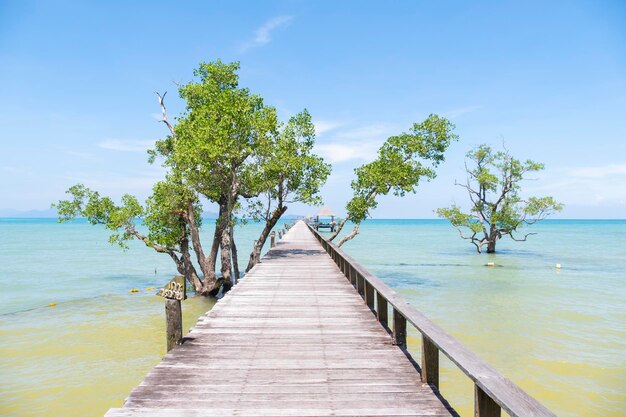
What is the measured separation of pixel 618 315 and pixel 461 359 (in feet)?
51.9

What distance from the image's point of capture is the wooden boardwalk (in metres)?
4.34

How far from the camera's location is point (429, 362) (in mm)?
4754

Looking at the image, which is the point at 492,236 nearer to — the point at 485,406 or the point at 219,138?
the point at 219,138

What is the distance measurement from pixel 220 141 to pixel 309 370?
38.6 feet

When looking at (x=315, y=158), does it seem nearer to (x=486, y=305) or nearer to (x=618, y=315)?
(x=486, y=305)

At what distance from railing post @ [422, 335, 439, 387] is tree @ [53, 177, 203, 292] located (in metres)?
14.5

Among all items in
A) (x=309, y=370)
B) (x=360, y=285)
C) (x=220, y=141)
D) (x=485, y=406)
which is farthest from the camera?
(x=220, y=141)

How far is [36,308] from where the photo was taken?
1830 cm

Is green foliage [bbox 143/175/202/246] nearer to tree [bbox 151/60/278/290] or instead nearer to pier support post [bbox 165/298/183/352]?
tree [bbox 151/60/278/290]

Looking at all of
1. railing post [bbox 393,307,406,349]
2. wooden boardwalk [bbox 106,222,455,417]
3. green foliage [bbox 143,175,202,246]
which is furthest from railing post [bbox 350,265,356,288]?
green foliage [bbox 143,175,202,246]

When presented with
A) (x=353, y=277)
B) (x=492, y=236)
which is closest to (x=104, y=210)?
(x=353, y=277)

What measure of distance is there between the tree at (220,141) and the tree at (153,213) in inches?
26.4

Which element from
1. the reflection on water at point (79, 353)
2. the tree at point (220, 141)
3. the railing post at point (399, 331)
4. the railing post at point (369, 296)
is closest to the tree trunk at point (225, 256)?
the tree at point (220, 141)

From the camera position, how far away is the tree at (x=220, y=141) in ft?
53.0
